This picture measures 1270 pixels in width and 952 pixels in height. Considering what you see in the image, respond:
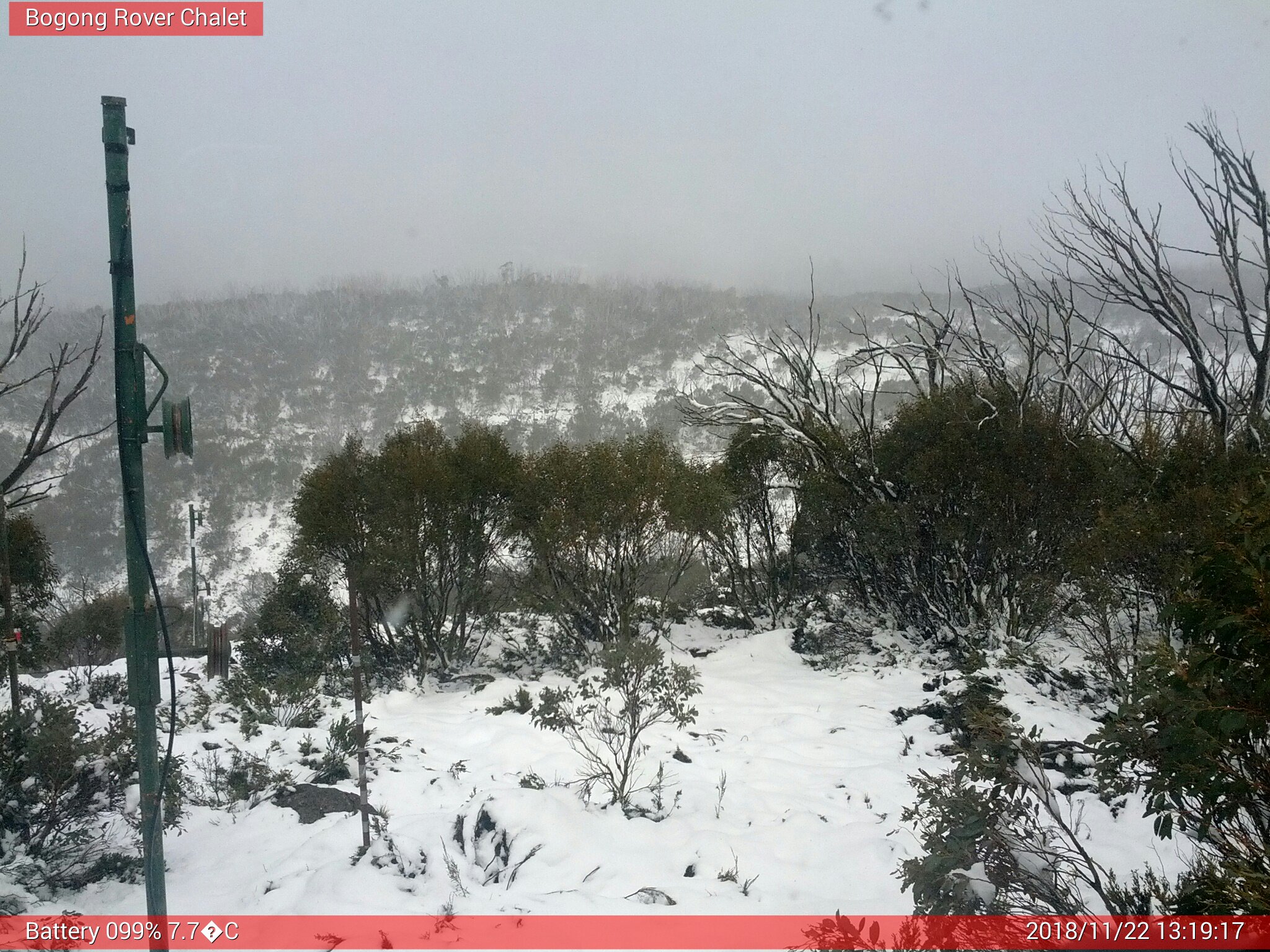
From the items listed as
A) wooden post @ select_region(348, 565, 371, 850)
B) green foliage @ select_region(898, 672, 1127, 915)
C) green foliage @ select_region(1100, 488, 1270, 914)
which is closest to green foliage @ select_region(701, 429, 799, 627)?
wooden post @ select_region(348, 565, 371, 850)

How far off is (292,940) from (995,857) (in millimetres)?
3303

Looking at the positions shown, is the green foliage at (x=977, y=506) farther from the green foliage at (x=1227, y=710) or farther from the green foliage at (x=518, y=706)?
the green foliage at (x=1227, y=710)

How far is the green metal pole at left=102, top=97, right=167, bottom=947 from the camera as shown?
2881 mm

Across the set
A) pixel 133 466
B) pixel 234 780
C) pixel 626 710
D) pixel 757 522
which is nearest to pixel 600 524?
pixel 757 522

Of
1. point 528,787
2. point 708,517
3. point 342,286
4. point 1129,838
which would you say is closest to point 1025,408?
point 708,517

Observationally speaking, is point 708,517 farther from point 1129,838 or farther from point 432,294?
point 432,294

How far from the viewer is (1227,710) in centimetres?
235

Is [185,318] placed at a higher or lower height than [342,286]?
lower

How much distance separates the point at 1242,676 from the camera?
2.36 metres

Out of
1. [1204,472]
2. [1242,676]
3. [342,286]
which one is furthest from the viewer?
[342,286]

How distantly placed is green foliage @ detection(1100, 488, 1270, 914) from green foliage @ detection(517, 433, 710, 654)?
9788 millimetres

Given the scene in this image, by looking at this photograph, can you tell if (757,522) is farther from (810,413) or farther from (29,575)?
(29,575)

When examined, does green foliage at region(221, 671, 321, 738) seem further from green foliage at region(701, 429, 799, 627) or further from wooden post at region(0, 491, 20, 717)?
green foliage at region(701, 429, 799, 627)

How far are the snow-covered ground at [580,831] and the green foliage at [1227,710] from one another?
4.67 feet
